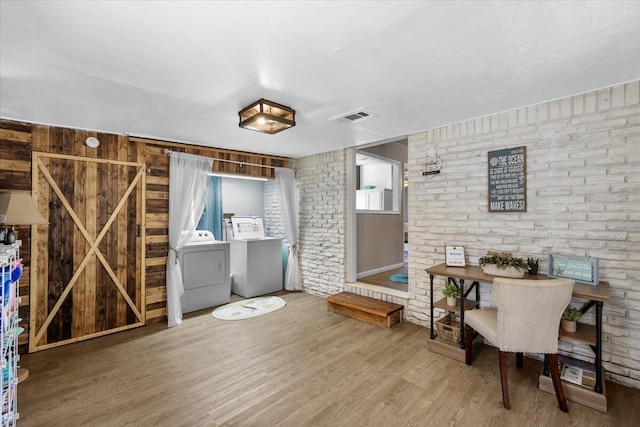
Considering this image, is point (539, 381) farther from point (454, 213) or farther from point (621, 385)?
point (454, 213)

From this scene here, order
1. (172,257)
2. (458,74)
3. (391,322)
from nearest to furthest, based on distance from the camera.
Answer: (458,74)
(391,322)
(172,257)

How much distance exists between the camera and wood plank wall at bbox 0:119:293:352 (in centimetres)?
303

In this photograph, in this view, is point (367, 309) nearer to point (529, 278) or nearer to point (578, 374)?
point (529, 278)

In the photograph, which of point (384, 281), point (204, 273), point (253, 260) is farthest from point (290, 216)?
point (384, 281)

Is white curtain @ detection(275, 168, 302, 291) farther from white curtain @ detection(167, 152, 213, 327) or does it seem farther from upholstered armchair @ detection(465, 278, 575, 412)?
upholstered armchair @ detection(465, 278, 575, 412)

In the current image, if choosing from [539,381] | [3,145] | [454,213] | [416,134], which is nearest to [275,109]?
[416,134]

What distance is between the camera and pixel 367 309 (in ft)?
12.2

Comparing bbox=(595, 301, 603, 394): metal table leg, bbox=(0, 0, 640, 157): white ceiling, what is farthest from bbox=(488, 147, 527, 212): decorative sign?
bbox=(595, 301, 603, 394): metal table leg

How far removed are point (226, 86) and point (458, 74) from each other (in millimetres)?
1800

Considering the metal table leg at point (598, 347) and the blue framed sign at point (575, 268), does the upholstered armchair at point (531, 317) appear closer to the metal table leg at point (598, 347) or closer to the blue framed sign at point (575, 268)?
the metal table leg at point (598, 347)

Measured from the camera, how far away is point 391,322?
11.8 feet

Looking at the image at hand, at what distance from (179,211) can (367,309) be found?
285cm

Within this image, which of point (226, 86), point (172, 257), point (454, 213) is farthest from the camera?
point (172, 257)

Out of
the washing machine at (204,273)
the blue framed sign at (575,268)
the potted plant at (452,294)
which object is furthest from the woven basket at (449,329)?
the washing machine at (204,273)
